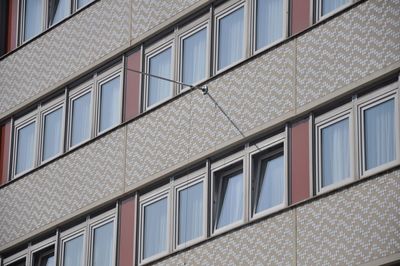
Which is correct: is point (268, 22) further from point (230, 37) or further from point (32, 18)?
point (32, 18)

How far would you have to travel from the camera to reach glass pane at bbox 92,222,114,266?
32.0 meters

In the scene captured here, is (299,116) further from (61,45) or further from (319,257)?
(61,45)

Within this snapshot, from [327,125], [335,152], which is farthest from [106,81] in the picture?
[335,152]

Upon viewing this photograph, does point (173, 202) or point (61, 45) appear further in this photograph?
point (61, 45)

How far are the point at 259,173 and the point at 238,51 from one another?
2374mm

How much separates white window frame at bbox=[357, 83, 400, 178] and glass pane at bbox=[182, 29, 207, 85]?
4.27m

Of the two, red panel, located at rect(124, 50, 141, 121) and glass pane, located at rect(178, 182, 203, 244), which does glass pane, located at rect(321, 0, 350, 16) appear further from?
red panel, located at rect(124, 50, 141, 121)

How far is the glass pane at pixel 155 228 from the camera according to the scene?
30.7m

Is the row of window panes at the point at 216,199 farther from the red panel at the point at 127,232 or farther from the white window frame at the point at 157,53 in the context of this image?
the white window frame at the point at 157,53

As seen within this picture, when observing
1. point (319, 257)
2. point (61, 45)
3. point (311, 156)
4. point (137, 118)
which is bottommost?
point (319, 257)

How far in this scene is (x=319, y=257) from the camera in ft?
87.9

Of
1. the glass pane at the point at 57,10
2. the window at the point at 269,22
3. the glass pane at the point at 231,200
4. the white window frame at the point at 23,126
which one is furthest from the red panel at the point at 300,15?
the white window frame at the point at 23,126

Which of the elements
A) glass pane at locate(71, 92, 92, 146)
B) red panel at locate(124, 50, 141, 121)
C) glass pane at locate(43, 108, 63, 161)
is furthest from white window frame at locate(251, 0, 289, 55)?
glass pane at locate(43, 108, 63, 161)

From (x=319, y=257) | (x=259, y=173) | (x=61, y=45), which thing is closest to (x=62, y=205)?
(x=61, y=45)
